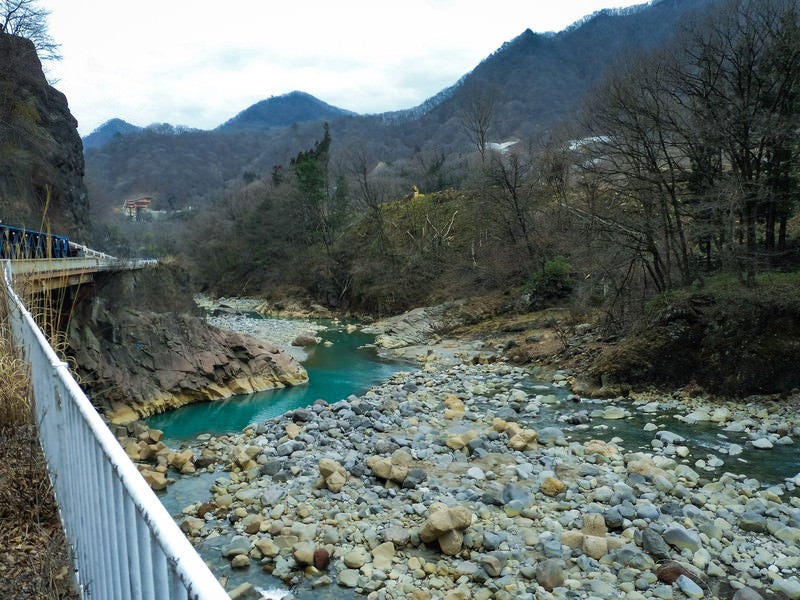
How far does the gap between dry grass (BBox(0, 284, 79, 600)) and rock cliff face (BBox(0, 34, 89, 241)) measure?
15.4 m

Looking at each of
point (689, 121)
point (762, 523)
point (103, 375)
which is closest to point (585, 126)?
point (689, 121)

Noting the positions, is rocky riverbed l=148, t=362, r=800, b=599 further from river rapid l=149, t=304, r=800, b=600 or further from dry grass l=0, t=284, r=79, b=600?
dry grass l=0, t=284, r=79, b=600

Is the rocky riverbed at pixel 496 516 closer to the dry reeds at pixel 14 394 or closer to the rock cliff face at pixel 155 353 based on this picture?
the dry reeds at pixel 14 394

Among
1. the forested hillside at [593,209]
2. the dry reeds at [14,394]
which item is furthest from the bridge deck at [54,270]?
the forested hillside at [593,209]

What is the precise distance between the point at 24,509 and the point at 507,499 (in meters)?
5.57

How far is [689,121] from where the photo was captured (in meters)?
14.4

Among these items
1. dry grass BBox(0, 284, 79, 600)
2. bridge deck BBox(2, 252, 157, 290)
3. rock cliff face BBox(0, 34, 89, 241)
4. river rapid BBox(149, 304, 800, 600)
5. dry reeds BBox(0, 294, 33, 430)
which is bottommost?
river rapid BBox(149, 304, 800, 600)

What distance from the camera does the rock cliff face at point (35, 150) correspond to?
19605 millimetres

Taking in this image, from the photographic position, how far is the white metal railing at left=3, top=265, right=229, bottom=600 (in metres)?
1.29

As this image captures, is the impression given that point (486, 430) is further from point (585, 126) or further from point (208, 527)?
point (585, 126)

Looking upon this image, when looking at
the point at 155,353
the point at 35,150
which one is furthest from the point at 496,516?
the point at 35,150

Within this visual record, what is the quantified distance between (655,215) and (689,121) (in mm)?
2564

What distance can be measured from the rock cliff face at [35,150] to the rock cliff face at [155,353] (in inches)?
170

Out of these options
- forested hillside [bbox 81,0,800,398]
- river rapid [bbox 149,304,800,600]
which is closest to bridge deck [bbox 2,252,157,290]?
river rapid [bbox 149,304,800,600]
